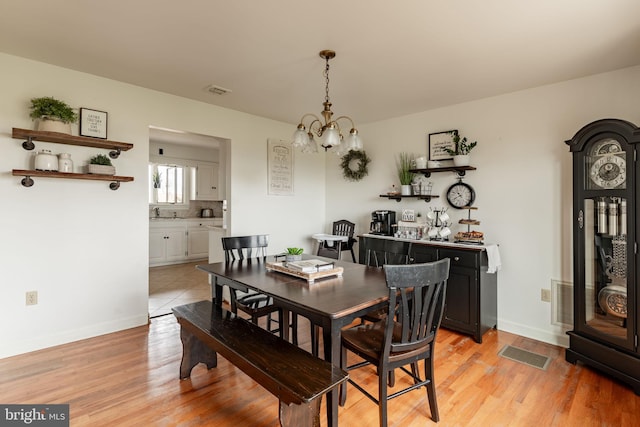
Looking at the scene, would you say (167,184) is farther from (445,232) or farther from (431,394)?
(431,394)

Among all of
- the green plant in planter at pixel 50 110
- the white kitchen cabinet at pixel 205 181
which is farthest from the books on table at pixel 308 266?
the white kitchen cabinet at pixel 205 181

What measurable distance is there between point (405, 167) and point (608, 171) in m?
1.92

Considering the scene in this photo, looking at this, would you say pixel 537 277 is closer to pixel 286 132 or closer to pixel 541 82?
pixel 541 82

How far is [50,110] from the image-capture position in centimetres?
258

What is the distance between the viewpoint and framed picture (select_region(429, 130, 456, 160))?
142 inches

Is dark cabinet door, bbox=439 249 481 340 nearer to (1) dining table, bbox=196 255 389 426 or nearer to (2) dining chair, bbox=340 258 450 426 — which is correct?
(1) dining table, bbox=196 255 389 426

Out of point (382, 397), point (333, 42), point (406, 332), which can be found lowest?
point (382, 397)

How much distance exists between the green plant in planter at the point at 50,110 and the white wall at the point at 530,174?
3.59 m

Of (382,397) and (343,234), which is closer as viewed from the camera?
(382,397)

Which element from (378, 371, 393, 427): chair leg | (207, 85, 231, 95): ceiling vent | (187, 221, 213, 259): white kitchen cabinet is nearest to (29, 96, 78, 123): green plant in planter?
(207, 85, 231, 95): ceiling vent

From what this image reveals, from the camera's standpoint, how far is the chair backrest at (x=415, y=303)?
5.24 ft

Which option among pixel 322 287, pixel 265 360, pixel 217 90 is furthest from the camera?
pixel 217 90

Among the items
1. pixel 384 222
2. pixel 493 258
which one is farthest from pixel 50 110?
pixel 493 258

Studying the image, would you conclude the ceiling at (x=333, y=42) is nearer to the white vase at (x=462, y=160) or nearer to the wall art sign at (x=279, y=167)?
the white vase at (x=462, y=160)
